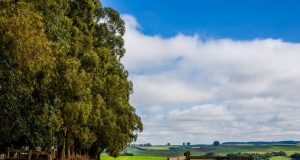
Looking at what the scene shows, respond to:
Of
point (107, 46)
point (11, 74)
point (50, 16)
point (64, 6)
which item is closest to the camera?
point (11, 74)

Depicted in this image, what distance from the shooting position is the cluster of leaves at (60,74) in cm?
2625

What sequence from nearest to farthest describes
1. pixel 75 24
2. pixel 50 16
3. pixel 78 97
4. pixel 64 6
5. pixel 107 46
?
pixel 50 16, pixel 78 97, pixel 64 6, pixel 75 24, pixel 107 46

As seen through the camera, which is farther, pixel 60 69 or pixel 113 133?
pixel 113 133

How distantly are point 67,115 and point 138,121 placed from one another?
25602 millimetres

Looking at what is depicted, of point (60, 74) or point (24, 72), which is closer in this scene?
point (24, 72)

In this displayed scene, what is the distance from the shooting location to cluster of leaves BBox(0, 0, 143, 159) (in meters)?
26.2

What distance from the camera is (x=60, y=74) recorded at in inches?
1299

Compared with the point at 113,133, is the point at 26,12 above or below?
above

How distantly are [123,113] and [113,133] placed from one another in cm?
386

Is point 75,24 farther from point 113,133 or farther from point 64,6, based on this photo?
point 113,133

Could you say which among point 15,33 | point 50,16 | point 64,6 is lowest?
point 15,33

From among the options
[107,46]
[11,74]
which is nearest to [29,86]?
[11,74]

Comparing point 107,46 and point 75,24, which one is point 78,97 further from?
point 107,46

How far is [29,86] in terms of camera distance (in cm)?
3066
